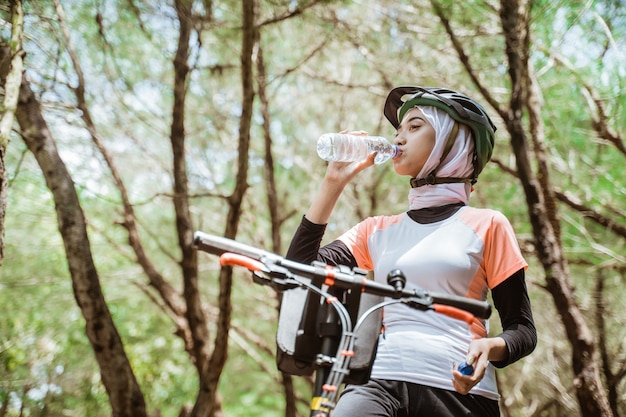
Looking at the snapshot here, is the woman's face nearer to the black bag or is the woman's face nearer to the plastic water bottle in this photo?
the plastic water bottle

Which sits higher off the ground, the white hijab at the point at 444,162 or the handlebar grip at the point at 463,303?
the white hijab at the point at 444,162

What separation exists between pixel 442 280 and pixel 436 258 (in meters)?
0.07

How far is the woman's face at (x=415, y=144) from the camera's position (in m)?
2.08

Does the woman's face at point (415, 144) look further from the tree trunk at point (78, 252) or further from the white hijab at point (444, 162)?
the tree trunk at point (78, 252)

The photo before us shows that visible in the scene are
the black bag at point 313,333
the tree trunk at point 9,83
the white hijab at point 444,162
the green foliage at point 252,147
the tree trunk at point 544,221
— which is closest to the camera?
the black bag at point 313,333

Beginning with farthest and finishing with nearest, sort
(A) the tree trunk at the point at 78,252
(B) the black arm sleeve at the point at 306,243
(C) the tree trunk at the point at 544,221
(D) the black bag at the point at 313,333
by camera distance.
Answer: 1. (C) the tree trunk at the point at 544,221
2. (A) the tree trunk at the point at 78,252
3. (B) the black arm sleeve at the point at 306,243
4. (D) the black bag at the point at 313,333

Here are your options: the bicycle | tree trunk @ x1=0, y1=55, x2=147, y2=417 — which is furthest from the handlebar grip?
tree trunk @ x1=0, y1=55, x2=147, y2=417

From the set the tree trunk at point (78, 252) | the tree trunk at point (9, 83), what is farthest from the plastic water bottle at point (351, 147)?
the tree trunk at point (78, 252)

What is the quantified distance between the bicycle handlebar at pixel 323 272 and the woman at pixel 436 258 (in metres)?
0.19

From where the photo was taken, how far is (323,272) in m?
1.39

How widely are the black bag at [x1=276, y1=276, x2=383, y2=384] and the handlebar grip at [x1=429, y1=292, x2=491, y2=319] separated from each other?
19 centimetres

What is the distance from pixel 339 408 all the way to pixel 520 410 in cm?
927

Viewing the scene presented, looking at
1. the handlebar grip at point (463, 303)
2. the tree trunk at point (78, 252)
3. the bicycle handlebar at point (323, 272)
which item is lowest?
the tree trunk at point (78, 252)

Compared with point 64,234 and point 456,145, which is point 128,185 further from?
point 456,145
